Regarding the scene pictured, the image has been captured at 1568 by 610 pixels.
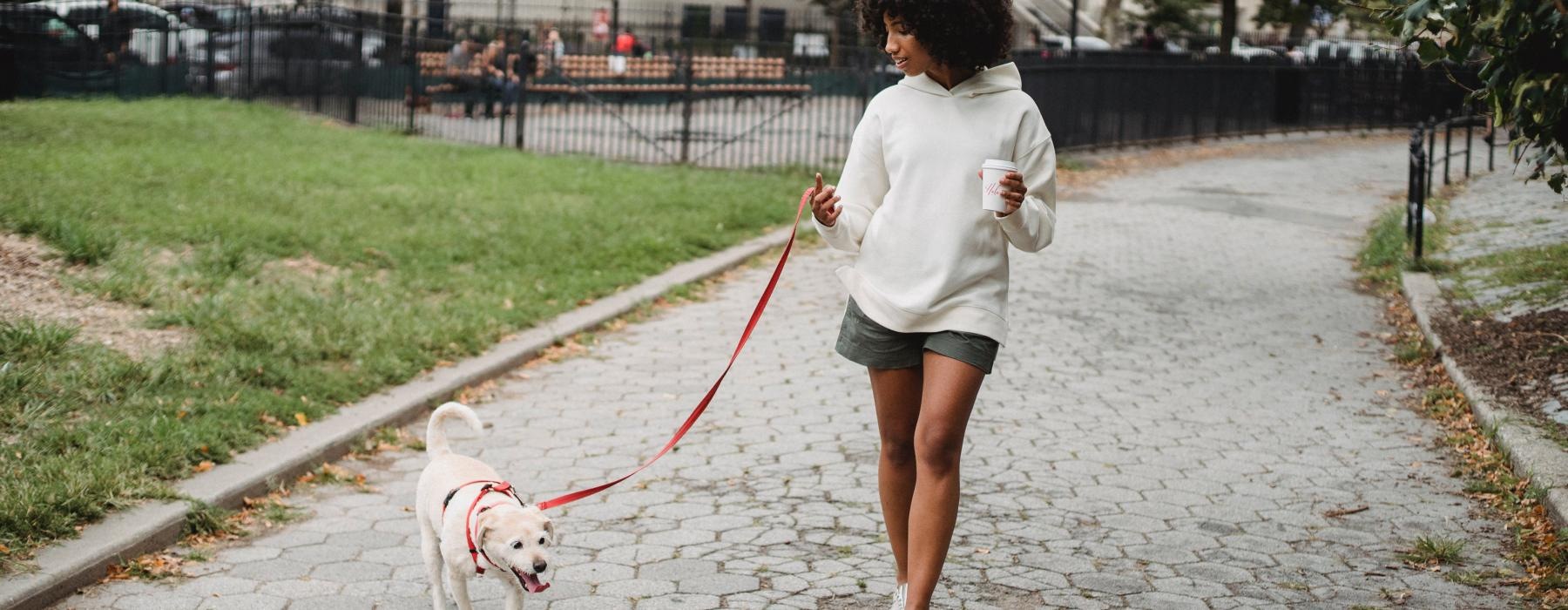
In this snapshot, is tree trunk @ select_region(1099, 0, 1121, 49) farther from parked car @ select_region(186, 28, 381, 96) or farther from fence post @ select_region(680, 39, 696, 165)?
parked car @ select_region(186, 28, 381, 96)

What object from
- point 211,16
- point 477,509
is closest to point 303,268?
point 477,509

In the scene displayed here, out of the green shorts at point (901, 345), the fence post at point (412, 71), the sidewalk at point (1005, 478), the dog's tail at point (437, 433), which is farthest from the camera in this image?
the fence post at point (412, 71)

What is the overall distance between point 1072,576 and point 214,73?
19.5m

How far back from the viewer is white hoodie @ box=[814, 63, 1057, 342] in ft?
12.7

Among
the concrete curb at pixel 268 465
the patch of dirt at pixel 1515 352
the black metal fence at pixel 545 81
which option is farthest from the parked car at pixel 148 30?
the patch of dirt at pixel 1515 352

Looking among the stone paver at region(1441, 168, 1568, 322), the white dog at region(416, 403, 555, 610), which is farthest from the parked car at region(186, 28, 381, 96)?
the white dog at region(416, 403, 555, 610)

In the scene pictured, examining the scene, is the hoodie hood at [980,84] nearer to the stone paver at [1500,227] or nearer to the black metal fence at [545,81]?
the stone paver at [1500,227]

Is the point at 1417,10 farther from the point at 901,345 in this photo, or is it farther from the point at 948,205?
the point at 901,345

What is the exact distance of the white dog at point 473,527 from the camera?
12.1 ft

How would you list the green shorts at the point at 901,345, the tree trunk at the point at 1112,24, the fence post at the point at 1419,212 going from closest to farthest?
the green shorts at the point at 901,345, the fence post at the point at 1419,212, the tree trunk at the point at 1112,24

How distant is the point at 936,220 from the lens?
391 centimetres

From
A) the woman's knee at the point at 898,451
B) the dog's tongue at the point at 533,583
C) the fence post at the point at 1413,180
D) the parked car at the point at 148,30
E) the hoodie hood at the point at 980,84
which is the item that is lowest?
the dog's tongue at the point at 533,583

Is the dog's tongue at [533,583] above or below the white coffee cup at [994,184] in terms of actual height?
below

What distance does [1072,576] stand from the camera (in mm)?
5027
